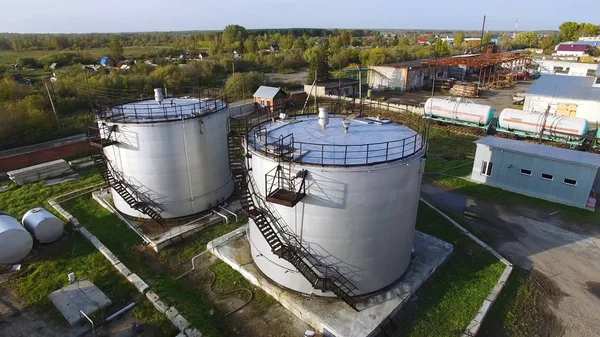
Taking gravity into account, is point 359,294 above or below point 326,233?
below

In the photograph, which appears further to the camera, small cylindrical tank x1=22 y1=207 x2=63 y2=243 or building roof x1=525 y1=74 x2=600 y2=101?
building roof x1=525 y1=74 x2=600 y2=101

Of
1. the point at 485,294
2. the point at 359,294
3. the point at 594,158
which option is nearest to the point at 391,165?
the point at 359,294

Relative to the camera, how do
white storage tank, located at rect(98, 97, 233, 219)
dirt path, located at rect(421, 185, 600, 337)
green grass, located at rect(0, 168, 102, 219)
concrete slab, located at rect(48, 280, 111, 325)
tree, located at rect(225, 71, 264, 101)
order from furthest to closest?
tree, located at rect(225, 71, 264, 101) < green grass, located at rect(0, 168, 102, 219) < white storage tank, located at rect(98, 97, 233, 219) < dirt path, located at rect(421, 185, 600, 337) < concrete slab, located at rect(48, 280, 111, 325)

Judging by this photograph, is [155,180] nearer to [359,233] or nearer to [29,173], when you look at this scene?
[359,233]

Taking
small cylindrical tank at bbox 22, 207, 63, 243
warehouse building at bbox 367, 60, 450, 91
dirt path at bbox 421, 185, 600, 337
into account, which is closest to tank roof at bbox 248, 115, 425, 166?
dirt path at bbox 421, 185, 600, 337

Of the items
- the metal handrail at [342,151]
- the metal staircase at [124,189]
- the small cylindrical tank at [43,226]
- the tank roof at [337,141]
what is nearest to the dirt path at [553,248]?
the tank roof at [337,141]

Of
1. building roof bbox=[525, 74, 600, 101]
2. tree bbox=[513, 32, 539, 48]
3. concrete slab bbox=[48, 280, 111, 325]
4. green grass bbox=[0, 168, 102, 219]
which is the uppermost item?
tree bbox=[513, 32, 539, 48]

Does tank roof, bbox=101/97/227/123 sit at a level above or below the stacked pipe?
above

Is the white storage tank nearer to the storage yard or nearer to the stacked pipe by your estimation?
the storage yard
